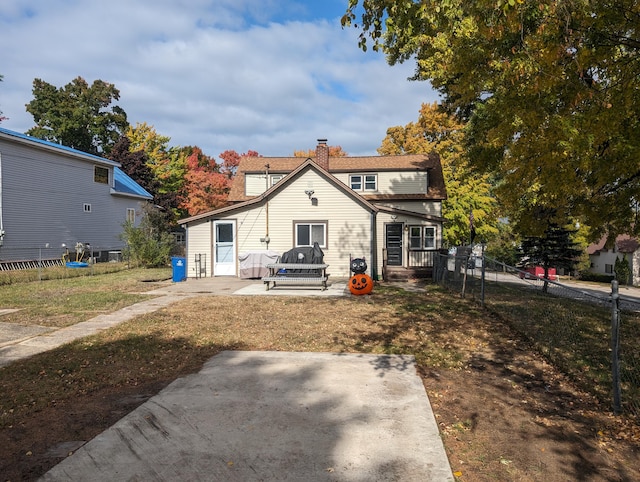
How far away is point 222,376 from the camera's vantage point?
221 inches

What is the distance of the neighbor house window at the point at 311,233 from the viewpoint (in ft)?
61.6

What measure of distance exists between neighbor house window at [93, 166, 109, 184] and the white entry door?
14.4 meters

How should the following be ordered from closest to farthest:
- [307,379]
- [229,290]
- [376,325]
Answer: [307,379] < [376,325] < [229,290]

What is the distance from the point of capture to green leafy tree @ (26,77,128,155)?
4988 cm

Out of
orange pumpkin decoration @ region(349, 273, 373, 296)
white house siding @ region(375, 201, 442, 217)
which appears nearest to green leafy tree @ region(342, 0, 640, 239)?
orange pumpkin decoration @ region(349, 273, 373, 296)

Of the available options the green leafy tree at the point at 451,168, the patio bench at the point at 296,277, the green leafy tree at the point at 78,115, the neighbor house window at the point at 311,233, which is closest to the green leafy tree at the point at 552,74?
the patio bench at the point at 296,277

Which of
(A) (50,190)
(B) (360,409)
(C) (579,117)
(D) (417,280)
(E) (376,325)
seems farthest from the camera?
(A) (50,190)

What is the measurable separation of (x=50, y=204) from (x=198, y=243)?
11895mm

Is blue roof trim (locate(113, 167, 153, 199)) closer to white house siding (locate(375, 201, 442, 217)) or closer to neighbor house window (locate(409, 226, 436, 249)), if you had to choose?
white house siding (locate(375, 201, 442, 217))

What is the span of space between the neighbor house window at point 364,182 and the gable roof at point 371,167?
1.29 feet

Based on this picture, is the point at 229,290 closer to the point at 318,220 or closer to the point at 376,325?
the point at 318,220

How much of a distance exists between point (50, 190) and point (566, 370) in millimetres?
27254

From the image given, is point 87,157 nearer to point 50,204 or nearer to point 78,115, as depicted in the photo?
point 50,204

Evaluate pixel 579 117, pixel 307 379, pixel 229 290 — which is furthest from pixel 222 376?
pixel 229 290
